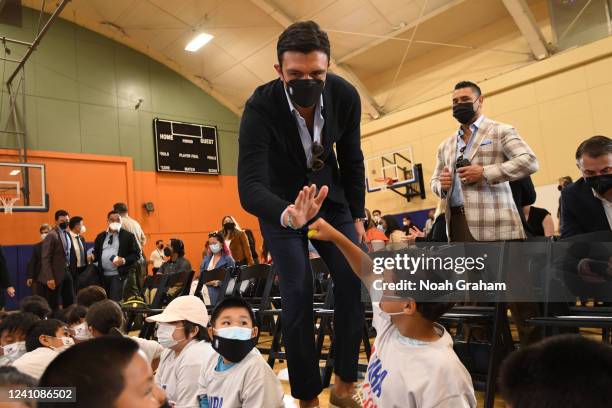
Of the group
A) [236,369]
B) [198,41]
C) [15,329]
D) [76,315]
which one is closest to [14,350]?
[15,329]

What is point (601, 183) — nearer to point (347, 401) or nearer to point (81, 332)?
point (347, 401)

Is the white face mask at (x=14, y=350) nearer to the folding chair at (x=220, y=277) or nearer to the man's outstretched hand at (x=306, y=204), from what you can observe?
the folding chair at (x=220, y=277)

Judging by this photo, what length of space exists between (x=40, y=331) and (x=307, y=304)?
158 cm

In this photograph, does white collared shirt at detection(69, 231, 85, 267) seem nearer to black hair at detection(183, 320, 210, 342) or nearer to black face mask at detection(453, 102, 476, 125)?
black hair at detection(183, 320, 210, 342)

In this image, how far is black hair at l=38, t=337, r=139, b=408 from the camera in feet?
3.13

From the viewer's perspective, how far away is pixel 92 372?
0.97m

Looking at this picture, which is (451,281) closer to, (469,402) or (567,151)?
(469,402)

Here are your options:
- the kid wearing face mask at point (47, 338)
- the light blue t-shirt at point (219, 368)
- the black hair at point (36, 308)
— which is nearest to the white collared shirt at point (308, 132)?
the light blue t-shirt at point (219, 368)

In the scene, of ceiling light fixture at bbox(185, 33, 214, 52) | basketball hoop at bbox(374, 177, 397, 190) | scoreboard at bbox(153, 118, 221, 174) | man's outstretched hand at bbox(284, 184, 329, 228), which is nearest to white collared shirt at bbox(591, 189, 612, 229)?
man's outstretched hand at bbox(284, 184, 329, 228)

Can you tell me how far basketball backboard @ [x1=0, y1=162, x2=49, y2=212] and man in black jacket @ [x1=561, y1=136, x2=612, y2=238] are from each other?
8.94 m

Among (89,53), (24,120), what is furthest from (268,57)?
(24,120)

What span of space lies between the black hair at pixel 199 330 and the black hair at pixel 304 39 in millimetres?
1406

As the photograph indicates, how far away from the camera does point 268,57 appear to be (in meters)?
11.0

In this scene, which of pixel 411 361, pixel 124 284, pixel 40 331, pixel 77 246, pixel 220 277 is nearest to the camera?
pixel 411 361
